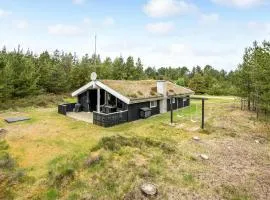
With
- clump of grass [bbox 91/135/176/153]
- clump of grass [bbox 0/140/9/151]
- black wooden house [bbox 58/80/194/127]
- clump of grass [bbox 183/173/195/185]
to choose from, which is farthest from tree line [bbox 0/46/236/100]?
clump of grass [bbox 183/173/195/185]

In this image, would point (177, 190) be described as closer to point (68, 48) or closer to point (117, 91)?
point (117, 91)

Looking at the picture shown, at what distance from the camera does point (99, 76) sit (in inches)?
1763

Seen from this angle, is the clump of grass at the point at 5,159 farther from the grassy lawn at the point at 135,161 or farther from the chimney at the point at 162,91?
the chimney at the point at 162,91

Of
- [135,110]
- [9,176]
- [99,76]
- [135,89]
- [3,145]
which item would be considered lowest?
[9,176]

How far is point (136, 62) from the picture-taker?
51750 millimetres

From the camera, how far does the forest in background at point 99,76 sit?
63.3 ft

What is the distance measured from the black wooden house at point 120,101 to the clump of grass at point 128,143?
13.4 ft

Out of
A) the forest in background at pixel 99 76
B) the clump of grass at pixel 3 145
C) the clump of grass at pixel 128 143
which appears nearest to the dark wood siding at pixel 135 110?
the clump of grass at pixel 128 143

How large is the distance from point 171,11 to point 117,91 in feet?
28.7

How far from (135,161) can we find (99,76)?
35.5 m

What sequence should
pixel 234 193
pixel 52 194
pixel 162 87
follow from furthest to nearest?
1. pixel 162 87
2. pixel 234 193
3. pixel 52 194

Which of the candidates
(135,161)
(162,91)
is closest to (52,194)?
(135,161)

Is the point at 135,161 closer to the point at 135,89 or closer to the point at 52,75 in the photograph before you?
the point at 135,89

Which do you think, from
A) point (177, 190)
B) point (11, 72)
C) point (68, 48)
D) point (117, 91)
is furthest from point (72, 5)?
point (68, 48)
